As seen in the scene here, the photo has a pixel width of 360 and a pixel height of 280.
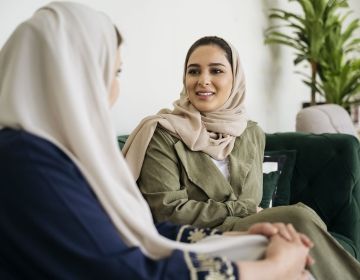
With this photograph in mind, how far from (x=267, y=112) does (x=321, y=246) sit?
2339 mm

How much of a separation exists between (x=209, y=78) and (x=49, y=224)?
119cm

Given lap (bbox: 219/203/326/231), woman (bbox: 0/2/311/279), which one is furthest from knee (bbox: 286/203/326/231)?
woman (bbox: 0/2/311/279)

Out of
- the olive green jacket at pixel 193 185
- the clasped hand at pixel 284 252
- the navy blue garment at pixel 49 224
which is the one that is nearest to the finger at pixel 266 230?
the clasped hand at pixel 284 252

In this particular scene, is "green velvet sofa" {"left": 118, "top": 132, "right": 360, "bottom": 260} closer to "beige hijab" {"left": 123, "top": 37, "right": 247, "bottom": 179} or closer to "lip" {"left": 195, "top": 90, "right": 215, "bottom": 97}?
"beige hijab" {"left": 123, "top": 37, "right": 247, "bottom": 179}

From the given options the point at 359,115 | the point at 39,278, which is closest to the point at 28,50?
the point at 39,278

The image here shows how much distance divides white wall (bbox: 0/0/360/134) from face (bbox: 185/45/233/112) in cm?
35

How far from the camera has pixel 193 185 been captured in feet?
5.42

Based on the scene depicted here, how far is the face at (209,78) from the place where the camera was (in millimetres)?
1818

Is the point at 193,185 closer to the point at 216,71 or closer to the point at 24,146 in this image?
the point at 216,71

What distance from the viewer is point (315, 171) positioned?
2.11 m

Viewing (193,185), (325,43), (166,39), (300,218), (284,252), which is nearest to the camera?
(284,252)

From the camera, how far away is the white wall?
6.95 feet

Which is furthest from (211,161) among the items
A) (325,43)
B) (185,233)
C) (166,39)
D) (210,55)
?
(325,43)

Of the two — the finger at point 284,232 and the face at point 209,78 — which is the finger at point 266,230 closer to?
the finger at point 284,232
